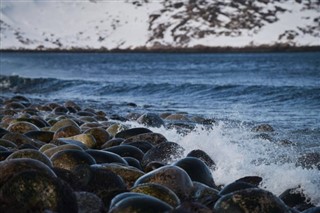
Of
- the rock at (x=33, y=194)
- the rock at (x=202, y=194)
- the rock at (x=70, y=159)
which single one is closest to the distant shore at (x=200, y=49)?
the rock at (x=70, y=159)

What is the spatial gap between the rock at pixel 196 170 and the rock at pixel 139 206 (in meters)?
1.51

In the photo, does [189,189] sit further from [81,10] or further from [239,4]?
[81,10]

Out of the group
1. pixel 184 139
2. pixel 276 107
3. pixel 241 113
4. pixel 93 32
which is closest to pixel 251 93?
pixel 276 107

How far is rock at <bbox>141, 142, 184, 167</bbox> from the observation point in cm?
619

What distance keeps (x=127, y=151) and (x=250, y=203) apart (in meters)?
2.81

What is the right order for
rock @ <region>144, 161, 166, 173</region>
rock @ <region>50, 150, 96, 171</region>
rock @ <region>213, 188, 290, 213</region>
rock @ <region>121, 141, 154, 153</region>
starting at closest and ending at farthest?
rock @ <region>213, 188, 290, 213</region>, rock @ <region>50, 150, 96, 171</region>, rock @ <region>144, 161, 166, 173</region>, rock @ <region>121, 141, 154, 153</region>

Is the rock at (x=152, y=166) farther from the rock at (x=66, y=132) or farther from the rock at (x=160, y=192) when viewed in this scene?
the rock at (x=66, y=132)

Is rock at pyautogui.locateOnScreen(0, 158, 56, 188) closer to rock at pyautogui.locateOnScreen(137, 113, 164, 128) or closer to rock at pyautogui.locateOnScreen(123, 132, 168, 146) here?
rock at pyautogui.locateOnScreen(123, 132, 168, 146)

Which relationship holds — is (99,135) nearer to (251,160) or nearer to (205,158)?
(205,158)

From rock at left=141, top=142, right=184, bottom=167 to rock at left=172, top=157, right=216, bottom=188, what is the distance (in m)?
0.96

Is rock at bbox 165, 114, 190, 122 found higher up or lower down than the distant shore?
higher up

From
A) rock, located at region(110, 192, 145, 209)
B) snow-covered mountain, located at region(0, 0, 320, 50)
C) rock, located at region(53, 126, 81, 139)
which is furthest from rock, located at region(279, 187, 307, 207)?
snow-covered mountain, located at region(0, 0, 320, 50)

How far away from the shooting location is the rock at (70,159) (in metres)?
5.06

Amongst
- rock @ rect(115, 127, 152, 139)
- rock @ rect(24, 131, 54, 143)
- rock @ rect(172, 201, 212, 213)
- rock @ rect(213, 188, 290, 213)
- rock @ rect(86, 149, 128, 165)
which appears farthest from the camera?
rock @ rect(115, 127, 152, 139)
